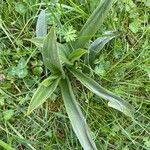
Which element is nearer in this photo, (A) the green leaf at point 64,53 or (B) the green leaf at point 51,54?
(B) the green leaf at point 51,54

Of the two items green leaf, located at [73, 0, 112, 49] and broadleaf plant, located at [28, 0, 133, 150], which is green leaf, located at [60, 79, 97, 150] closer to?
broadleaf plant, located at [28, 0, 133, 150]

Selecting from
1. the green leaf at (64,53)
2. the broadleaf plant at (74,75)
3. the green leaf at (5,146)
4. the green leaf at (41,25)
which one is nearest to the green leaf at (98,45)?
Result: the broadleaf plant at (74,75)

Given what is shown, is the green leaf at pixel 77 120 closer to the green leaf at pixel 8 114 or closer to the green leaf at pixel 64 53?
the green leaf at pixel 64 53

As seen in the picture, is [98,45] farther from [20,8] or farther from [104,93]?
[20,8]

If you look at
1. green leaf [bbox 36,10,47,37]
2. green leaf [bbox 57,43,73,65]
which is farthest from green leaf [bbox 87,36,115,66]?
green leaf [bbox 36,10,47,37]

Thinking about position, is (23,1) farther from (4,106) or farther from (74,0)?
(4,106)

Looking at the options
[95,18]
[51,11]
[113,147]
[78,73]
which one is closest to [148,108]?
[113,147]

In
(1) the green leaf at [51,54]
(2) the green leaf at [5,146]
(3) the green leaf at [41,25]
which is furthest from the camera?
(3) the green leaf at [41,25]
